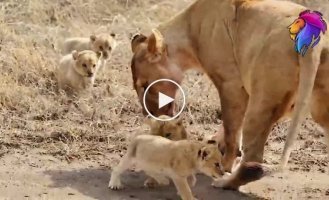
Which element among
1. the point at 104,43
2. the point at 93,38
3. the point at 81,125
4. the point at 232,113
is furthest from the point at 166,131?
the point at 93,38

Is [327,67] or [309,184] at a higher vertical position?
[327,67]

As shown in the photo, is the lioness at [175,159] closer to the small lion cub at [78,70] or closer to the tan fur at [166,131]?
the tan fur at [166,131]

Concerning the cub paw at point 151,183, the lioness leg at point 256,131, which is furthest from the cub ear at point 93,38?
the lioness leg at point 256,131

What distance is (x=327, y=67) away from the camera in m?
5.07

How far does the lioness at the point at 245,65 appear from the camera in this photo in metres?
5.08

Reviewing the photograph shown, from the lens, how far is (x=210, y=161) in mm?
5227

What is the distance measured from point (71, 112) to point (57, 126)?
453 mm

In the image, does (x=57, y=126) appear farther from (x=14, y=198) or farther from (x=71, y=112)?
(x=14, y=198)

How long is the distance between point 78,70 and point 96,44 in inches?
24.6

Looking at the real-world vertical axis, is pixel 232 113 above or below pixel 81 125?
above

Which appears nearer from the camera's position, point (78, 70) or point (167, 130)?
point (167, 130)

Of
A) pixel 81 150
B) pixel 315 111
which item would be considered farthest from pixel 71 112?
pixel 315 111

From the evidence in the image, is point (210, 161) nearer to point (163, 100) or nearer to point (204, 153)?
point (204, 153)

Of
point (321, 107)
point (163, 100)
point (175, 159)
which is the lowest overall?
point (175, 159)
